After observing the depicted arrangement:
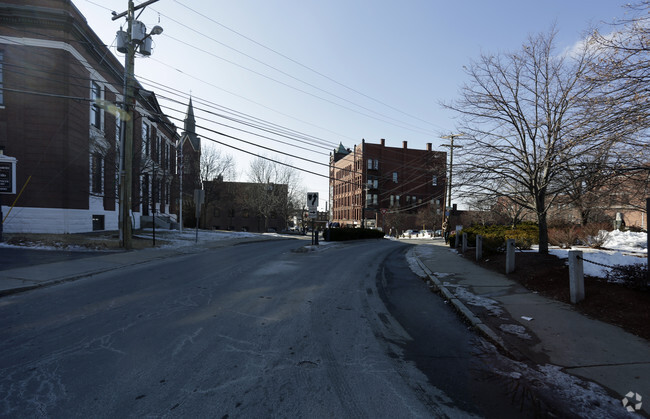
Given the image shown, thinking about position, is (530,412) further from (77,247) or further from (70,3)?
(70,3)

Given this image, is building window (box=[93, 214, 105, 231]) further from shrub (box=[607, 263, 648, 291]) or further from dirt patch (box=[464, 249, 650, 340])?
shrub (box=[607, 263, 648, 291])

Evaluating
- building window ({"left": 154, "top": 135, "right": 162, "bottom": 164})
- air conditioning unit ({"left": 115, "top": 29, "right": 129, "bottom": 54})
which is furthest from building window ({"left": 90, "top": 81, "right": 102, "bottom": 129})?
air conditioning unit ({"left": 115, "top": 29, "right": 129, "bottom": 54})

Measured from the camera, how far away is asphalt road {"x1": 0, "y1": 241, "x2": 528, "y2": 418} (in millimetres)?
3148

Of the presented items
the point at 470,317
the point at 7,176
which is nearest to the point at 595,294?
the point at 470,317

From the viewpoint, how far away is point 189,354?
4.22m

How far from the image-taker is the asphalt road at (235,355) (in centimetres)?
315

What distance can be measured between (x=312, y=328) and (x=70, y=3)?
2327cm

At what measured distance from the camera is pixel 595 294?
659cm

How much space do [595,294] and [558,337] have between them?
248cm

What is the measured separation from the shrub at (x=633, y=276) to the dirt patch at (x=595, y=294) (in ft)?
0.35

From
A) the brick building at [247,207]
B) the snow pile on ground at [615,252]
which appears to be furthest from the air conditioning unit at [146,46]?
the brick building at [247,207]

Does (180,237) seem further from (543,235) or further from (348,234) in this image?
(543,235)

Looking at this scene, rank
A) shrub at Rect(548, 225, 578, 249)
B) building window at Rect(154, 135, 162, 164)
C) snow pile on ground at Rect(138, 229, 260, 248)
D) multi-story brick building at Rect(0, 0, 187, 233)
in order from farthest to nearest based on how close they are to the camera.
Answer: building window at Rect(154, 135, 162, 164) < snow pile on ground at Rect(138, 229, 260, 248) < multi-story brick building at Rect(0, 0, 187, 233) < shrub at Rect(548, 225, 578, 249)

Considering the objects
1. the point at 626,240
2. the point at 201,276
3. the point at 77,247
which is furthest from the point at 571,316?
the point at 77,247
